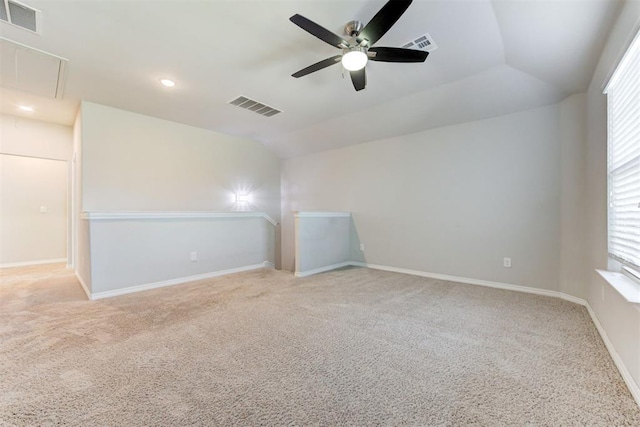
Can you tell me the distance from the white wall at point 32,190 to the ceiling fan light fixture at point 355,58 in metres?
5.77

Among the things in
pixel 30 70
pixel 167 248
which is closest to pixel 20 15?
pixel 30 70

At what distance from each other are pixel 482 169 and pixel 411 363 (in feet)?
10.2

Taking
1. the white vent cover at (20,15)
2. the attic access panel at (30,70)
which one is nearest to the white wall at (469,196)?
the attic access panel at (30,70)

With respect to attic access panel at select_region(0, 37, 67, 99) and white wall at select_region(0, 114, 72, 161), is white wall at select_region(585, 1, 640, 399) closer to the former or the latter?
attic access panel at select_region(0, 37, 67, 99)

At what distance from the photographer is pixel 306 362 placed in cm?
182

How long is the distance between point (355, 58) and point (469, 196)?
2777 millimetres

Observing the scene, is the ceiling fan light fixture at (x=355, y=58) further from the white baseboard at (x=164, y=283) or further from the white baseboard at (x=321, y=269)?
the white baseboard at (x=164, y=283)

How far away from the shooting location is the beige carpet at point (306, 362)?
1365 mm

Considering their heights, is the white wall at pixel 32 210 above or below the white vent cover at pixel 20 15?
below

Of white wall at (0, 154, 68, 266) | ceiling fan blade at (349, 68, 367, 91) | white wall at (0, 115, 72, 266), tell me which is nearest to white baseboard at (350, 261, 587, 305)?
ceiling fan blade at (349, 68, 367, 91)

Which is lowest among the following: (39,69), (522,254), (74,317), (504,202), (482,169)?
(74,317)

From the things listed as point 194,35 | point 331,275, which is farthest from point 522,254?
point 194,35

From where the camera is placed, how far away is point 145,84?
3.37 meters

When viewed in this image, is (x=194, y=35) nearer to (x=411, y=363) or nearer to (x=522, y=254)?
(x=411, y=363)
